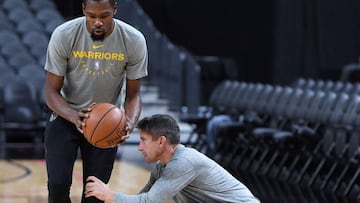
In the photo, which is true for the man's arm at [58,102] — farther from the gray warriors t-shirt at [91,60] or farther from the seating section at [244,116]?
the seating section at [244,116]

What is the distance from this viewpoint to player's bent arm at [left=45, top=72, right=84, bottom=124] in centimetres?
433

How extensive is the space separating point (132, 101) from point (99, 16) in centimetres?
60

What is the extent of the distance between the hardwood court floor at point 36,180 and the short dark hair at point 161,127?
3.27m

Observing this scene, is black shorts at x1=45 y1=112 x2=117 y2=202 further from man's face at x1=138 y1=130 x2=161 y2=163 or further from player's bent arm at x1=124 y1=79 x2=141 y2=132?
man's face at x1=138 y1=130 x2=161 y2=163

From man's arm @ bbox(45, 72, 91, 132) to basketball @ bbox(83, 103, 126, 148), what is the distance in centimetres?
12

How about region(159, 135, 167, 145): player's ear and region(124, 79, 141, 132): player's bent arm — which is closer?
region(159, 135, 167, 145): player's ear

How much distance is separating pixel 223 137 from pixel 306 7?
5722mm

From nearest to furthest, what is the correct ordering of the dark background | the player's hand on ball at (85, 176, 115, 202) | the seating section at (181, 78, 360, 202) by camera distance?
the player's hand on ball at (85, 176, 115, 202) < the seating section at (181, 78, 360, 202) < the dark background

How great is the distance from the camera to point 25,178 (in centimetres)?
894

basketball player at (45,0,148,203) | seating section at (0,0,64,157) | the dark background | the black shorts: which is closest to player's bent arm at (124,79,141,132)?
basketball player at (45,0,148,203)

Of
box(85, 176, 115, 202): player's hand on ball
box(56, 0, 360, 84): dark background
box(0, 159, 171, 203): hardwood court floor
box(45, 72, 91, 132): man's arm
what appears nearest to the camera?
box(85, 176, 115, 202): player's hand on ball

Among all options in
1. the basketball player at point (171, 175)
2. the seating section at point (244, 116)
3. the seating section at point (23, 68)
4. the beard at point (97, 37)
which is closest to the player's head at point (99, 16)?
the beard at point (97, 37)

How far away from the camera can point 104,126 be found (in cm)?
411

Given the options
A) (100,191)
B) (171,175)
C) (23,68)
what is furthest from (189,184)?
(23,68)
